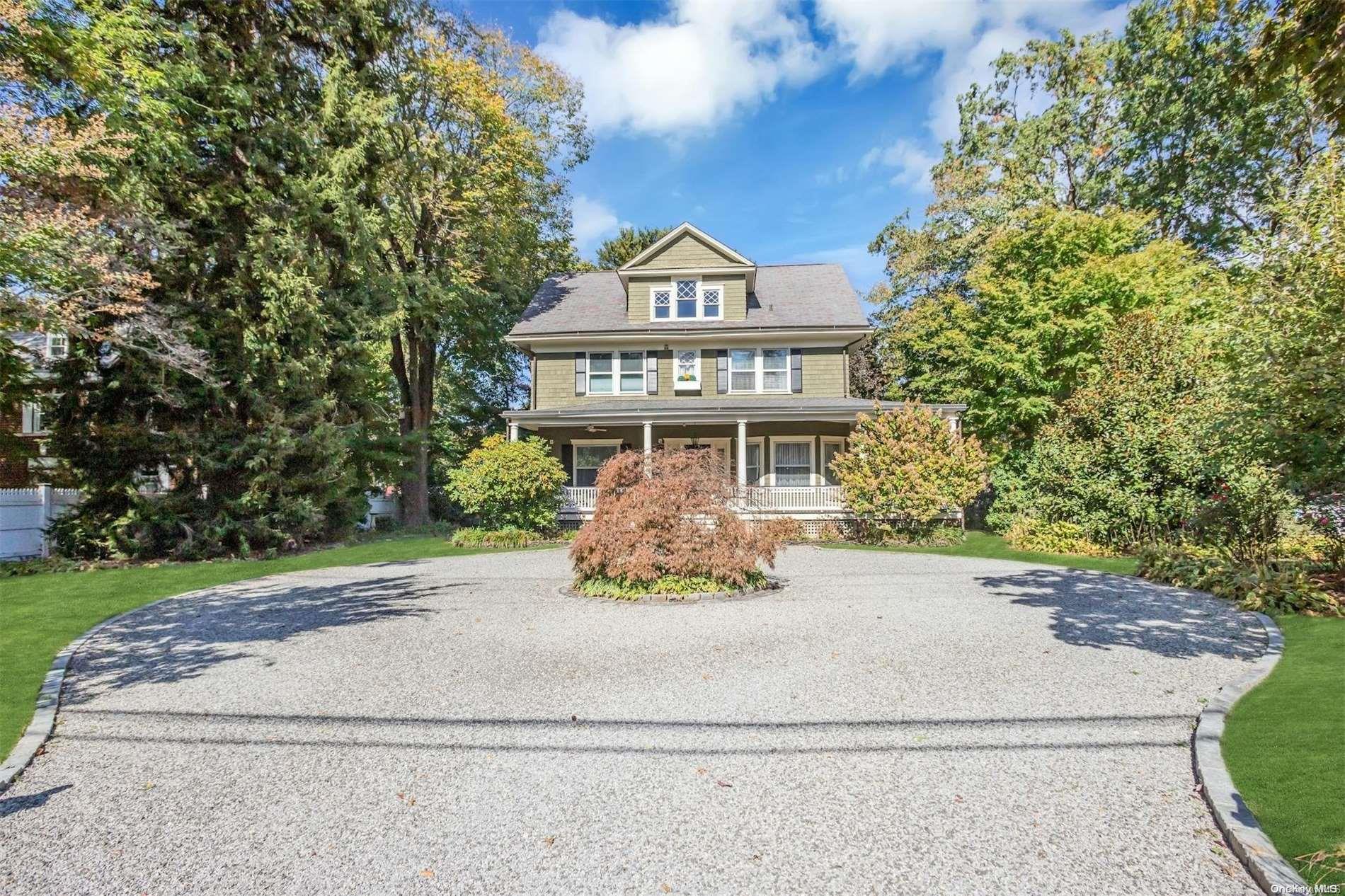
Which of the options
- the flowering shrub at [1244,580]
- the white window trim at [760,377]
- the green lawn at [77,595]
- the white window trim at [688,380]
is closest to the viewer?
the green lawn at [77,595]

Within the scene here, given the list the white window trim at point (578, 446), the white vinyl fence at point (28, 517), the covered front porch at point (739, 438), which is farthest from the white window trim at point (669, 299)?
the white vinyl fence at point (28, 517)

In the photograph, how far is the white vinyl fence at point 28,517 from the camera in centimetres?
1373

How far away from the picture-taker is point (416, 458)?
2412 cm

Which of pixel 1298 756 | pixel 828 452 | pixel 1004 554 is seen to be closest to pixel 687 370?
pixel 828 452

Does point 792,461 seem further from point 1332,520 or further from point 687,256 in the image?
point 1332,520

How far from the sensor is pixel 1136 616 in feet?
27.3

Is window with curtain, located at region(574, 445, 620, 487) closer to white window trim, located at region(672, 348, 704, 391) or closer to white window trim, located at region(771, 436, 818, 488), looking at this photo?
white window trim, located at region(672, 348, 704, 391)

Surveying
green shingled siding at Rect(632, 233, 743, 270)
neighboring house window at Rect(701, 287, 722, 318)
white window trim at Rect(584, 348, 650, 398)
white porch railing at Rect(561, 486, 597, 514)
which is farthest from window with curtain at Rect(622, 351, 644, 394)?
white porch railing at Rect(561, 486, 597, 514)

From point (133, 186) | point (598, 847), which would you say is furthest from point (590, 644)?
point (133, 186)

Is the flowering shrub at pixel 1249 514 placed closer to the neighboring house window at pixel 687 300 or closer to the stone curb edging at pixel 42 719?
the stone curb edging at pixel 42 719

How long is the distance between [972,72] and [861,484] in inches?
839

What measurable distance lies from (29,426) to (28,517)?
1356 cm

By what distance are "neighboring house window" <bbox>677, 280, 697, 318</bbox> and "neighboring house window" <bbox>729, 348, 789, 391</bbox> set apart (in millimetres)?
2353

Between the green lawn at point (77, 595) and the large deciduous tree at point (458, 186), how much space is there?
7.10 m
